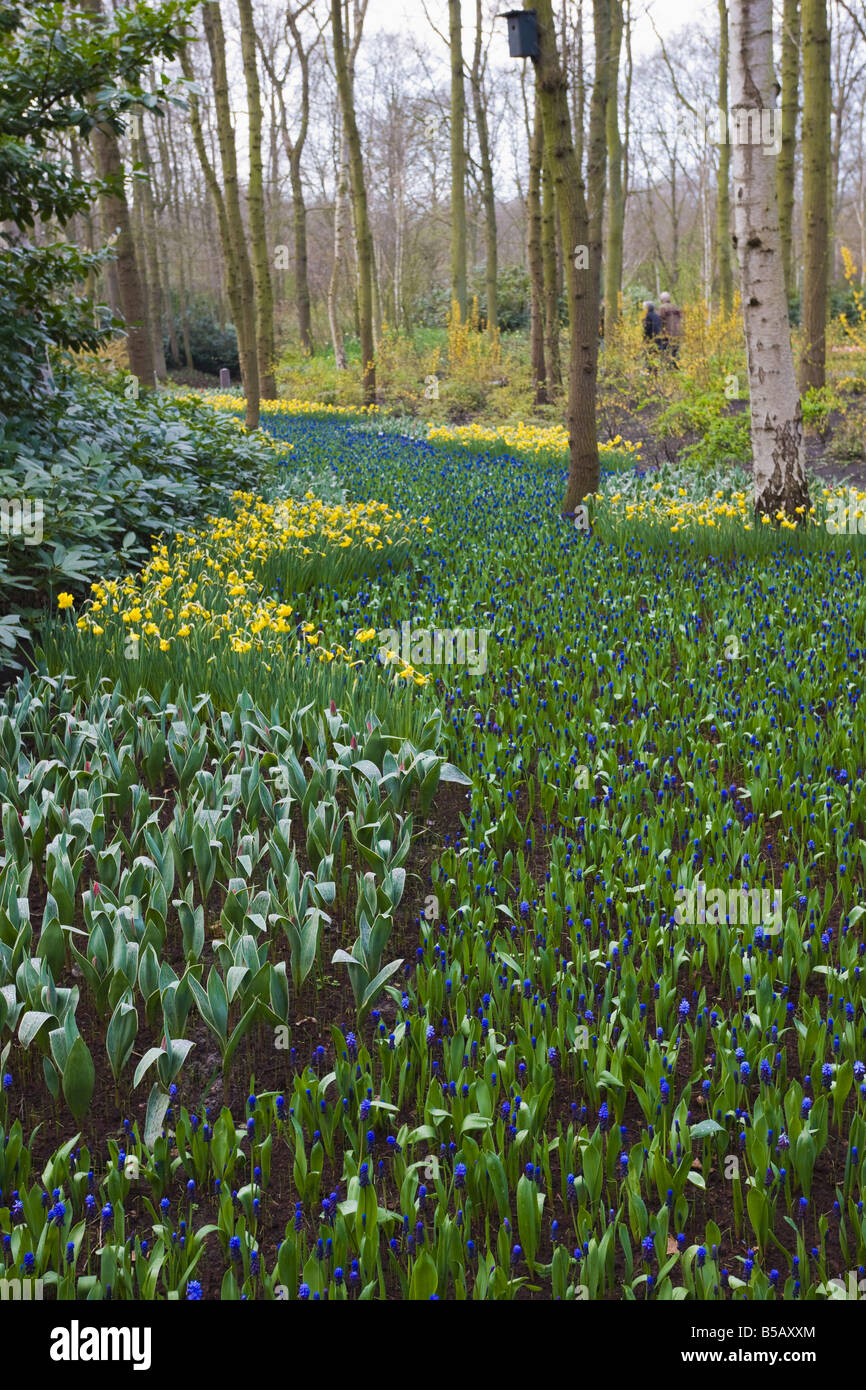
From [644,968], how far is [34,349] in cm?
568

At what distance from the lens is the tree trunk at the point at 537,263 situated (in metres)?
16.4

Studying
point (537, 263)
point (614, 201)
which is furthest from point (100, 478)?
point (614, 201)

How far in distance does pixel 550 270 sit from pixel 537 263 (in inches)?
66.5

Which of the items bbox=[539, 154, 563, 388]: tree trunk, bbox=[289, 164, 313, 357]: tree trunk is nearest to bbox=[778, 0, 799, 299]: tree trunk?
bbox=[539, 154, 563, 388]: tree trunk

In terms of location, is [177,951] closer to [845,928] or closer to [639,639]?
[845,928]

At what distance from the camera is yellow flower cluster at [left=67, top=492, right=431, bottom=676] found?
4.89 metres

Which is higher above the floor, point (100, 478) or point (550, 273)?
point (550, 273)

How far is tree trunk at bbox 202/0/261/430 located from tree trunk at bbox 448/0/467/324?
8.54 m

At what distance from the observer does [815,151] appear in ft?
35.9

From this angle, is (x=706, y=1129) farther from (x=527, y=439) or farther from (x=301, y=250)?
(x=301, y=250)

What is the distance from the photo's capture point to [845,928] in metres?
2.81

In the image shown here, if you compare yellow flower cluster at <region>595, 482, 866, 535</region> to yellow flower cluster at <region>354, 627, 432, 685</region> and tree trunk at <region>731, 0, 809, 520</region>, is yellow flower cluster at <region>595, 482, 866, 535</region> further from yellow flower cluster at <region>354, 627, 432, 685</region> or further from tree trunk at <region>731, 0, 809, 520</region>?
yellow flower cluster at <region>354, 627, 432, 685</region>

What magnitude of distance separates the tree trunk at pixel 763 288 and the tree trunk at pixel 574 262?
48.4 inches

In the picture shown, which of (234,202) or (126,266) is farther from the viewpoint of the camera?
(234,202)
